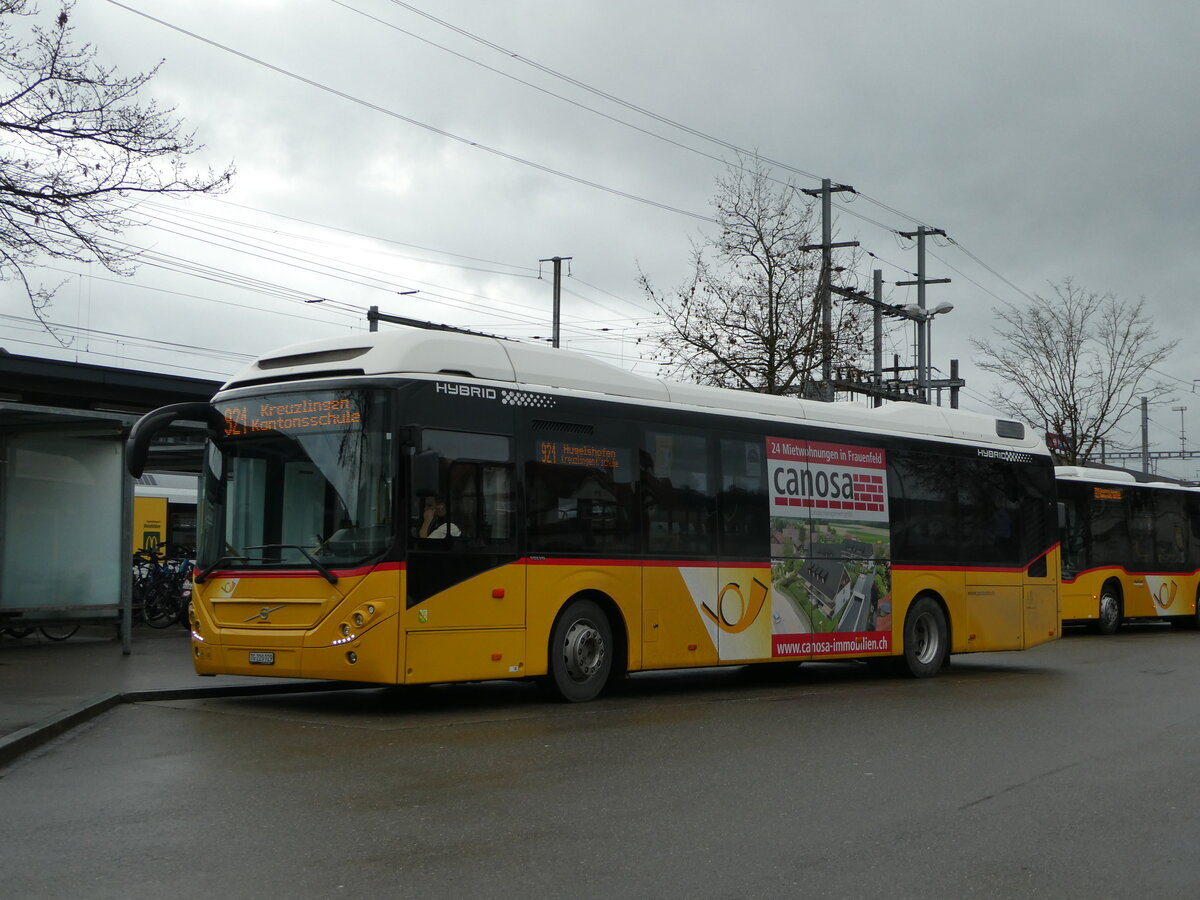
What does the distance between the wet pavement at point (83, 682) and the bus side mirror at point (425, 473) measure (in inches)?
134

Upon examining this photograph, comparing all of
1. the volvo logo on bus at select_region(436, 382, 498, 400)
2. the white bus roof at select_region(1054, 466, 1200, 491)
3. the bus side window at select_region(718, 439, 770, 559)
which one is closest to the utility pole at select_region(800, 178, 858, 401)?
the white bus roof at select_region(1054, 466, 1200, 491)

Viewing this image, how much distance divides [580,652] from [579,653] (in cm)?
2

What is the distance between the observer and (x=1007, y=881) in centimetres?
626

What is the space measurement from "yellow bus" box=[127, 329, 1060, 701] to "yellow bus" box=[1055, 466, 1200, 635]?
44.0 ft

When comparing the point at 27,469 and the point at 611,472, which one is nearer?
the point at 611,472

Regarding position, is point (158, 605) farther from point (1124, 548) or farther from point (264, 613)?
point (1124, 548)

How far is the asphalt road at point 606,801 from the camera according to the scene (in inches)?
245

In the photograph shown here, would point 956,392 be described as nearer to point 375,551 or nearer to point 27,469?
point 27,469

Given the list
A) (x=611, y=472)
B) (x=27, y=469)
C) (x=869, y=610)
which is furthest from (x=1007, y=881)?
(x=27, y=469)

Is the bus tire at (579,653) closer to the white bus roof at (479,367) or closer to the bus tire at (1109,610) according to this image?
the white bus roof at (479,367)

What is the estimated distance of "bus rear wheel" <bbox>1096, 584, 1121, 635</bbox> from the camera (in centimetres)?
3012

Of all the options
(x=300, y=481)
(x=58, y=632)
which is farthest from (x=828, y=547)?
(x=58, y=632)

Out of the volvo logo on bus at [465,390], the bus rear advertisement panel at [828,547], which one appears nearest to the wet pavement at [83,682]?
the volvo logo on bus at [465,390]

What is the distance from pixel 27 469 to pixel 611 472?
10.1 meters
